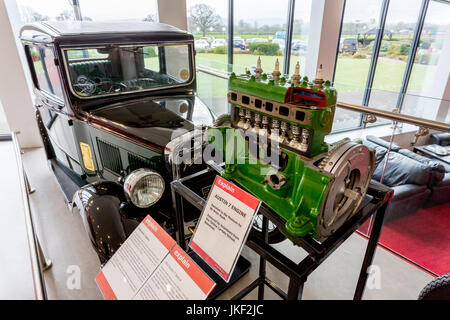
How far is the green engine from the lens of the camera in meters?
0.89

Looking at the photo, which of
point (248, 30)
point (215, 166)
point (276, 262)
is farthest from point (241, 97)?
point (248, 30)

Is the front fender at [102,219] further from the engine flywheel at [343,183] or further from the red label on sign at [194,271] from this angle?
the engine flywheel at [343,183]

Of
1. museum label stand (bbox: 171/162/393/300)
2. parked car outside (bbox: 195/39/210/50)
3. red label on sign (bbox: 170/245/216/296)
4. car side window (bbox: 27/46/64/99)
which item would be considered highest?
parked car outside (bbox: 195/39/210/50)

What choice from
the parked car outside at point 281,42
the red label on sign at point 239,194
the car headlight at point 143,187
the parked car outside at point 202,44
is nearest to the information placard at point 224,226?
the red label on sign at point 239,194

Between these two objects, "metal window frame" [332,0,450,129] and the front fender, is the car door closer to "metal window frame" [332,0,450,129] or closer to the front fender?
the front fender

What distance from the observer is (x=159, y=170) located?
1848mm

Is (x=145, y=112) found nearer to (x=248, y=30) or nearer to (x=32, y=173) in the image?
(x=32, y=173)

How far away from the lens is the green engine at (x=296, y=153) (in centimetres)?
89

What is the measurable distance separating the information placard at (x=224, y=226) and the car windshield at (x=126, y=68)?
65.7 inches

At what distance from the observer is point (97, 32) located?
208 centimetres

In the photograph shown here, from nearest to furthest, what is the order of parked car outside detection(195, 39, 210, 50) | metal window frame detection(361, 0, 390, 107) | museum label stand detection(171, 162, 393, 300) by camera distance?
museum label stand detection(171, 162, 393, 300) < parked car outside detection(195, 39, 210, 50) < metal window frame detection(361, 0, 390, 107)

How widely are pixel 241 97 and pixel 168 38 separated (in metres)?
1.57

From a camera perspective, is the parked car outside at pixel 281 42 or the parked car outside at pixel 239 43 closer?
the parked car outside at pixel 239 43

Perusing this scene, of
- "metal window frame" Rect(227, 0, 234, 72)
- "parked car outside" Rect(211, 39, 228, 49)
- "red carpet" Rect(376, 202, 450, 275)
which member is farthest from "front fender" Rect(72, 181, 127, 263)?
"parked car outside" Rect(211, 39, 228, 49)
